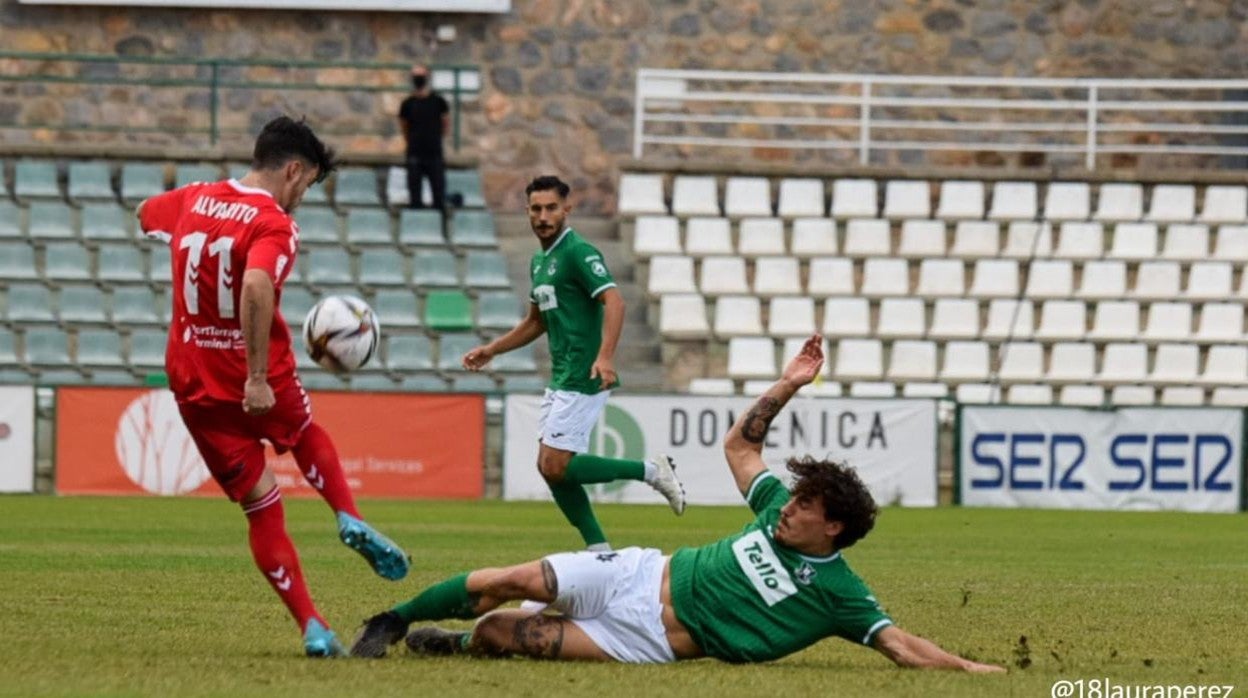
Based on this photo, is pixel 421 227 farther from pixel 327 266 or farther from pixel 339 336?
pixel 339 336

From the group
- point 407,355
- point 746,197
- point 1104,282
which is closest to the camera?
point 407,355

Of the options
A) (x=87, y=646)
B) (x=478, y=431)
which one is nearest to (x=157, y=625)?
(x=87, y=646)

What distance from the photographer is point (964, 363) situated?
90.0ft

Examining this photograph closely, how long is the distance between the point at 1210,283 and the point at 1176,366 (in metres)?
1.30

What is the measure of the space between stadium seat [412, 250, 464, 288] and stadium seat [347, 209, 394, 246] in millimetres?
477

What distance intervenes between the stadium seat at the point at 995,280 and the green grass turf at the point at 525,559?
20.9ft

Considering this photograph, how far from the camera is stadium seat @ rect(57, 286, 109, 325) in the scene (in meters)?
26.9

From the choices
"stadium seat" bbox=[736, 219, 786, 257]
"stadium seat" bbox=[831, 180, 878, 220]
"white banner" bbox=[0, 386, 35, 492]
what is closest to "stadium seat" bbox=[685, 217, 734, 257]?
"stadium seat" bbox=[736, 219, 786, 257]

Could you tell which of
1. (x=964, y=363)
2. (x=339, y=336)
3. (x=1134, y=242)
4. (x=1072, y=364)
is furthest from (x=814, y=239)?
Answer: (x=339, y=336)

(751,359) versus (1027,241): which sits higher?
(1027,241)

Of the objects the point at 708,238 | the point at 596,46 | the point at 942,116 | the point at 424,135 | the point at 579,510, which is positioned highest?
the point at 596,46

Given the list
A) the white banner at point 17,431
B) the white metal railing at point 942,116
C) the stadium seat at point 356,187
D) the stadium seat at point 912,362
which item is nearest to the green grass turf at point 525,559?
the white banner at point 17,431

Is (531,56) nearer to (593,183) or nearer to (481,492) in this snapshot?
(593,183)

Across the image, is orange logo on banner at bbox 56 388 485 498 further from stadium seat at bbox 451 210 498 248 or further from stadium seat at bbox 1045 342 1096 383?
stadium seat at bbox 1045 342 1096 383
